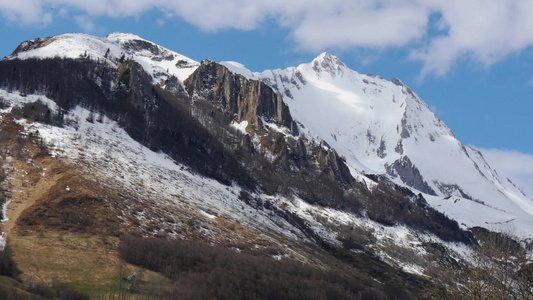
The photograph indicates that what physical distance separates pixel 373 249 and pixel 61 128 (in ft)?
405

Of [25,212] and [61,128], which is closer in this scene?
[25,212]

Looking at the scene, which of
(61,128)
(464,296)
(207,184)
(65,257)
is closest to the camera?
(464,296)

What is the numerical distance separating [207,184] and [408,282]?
76.2m

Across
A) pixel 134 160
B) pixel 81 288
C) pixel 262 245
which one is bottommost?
pixel 81 288

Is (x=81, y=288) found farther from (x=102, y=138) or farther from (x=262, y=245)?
(x=102, y=138)

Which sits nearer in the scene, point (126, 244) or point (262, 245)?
point (126, 244)

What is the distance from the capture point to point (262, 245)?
114125 mm

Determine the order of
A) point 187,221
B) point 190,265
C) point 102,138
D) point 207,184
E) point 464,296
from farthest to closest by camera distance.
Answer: point 207,184
point 102,138
point 187,221
point 190,265
point 464,296

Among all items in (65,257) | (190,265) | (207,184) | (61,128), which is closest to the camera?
(65,257)

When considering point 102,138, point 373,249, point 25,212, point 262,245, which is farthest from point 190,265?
point 373,249

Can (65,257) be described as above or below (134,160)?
below

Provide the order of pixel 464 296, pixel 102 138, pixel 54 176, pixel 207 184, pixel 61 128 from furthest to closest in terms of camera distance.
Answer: pixel 207 184, pixel 102 138, pixel 61 128, pixel 54 176, pixel 464 296

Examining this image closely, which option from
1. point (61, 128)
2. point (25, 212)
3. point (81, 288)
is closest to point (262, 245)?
point (25, 212)

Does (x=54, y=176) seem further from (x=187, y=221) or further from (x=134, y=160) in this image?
(x=134, y=160)
